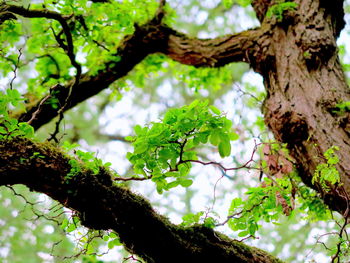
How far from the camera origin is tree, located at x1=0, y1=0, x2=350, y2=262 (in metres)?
1.86

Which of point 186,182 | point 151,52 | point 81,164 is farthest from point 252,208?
point 151,52

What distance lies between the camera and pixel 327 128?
266 centimetres

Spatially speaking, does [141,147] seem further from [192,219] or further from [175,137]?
[192,219]

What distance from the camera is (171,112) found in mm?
1892

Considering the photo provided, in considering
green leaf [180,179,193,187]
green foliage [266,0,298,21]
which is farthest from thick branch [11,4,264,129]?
green leaf [180,179,193,187]

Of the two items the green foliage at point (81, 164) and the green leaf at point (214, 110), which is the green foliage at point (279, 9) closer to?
the green leaf at point (214, 110)

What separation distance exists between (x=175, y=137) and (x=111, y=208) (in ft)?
1.72

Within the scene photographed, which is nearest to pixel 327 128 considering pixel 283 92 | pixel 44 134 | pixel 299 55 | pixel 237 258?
pixel 283 92

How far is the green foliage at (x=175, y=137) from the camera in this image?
6.12 feet

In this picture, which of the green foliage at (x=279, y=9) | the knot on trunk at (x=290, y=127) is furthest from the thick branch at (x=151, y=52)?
the knot on trunk at (x=290, y=127)

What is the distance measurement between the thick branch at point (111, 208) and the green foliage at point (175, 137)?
0.20 metres

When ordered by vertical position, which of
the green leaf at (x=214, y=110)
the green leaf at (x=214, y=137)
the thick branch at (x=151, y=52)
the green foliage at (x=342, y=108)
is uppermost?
the thick branch at (x=151, y=52)

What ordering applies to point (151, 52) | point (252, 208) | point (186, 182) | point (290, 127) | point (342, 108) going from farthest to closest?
point (151, 52)
point (290, 127)
point (342, 108)
point (252, 208)
point (186, 182)

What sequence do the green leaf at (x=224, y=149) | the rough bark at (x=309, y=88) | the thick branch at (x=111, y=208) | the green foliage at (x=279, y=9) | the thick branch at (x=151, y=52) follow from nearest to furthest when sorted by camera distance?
the thick branch at (x=111, y=208) < the green leaf at (x=224, y=149) < the rough bark at (x=309, y=88) < the green foliage at (x=279, y=9) < the thick branch at (x=151, y=52)
